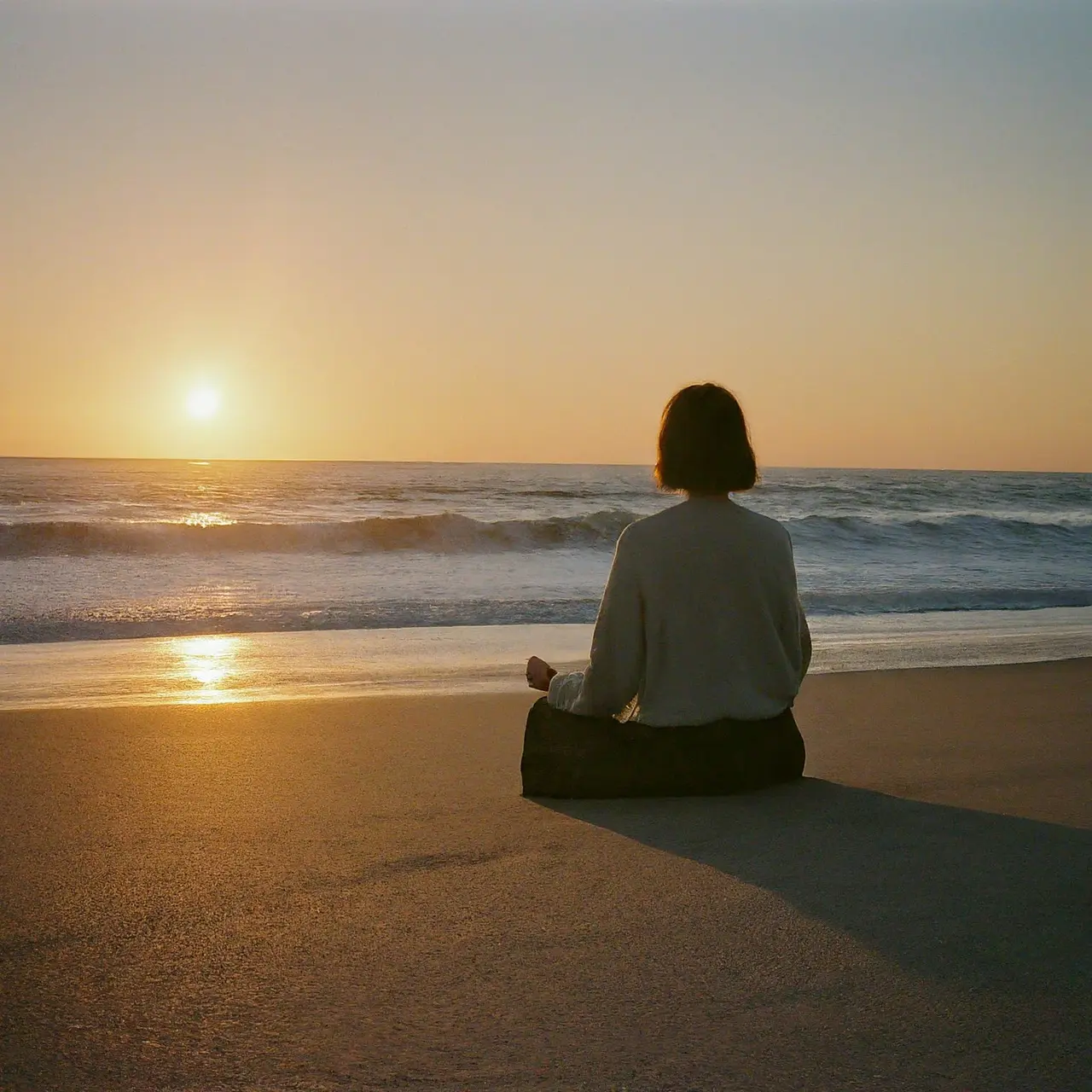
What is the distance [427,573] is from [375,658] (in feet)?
26.2

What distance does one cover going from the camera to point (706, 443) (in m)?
3.50

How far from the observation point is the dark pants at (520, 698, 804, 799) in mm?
3652

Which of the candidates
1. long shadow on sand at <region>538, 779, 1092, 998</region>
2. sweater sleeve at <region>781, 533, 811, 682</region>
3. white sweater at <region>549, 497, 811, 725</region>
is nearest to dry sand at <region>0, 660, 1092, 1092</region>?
long shadow on sand at <region>538, 779, 1092, 998</region>

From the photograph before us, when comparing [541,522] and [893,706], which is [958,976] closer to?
[893,706]

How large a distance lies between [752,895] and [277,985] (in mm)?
1122

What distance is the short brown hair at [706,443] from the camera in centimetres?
350

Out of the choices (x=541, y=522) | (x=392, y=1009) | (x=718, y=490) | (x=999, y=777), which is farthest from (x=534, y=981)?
(x=541, y=522)

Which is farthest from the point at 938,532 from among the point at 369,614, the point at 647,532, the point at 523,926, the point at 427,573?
the point at 523,926

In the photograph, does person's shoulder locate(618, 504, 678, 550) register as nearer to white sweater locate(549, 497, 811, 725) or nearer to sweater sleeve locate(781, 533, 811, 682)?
white sweater locate(549, 497, 811, 725)

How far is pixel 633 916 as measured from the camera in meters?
2.54

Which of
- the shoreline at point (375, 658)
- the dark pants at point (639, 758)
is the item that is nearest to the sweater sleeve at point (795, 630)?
the dark pants at point (639, 758)

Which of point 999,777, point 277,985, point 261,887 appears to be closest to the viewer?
point 277,985

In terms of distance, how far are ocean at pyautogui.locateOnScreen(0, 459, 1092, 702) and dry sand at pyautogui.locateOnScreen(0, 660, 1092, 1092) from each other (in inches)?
134

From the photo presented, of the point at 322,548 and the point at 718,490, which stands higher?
the point at 718,490
